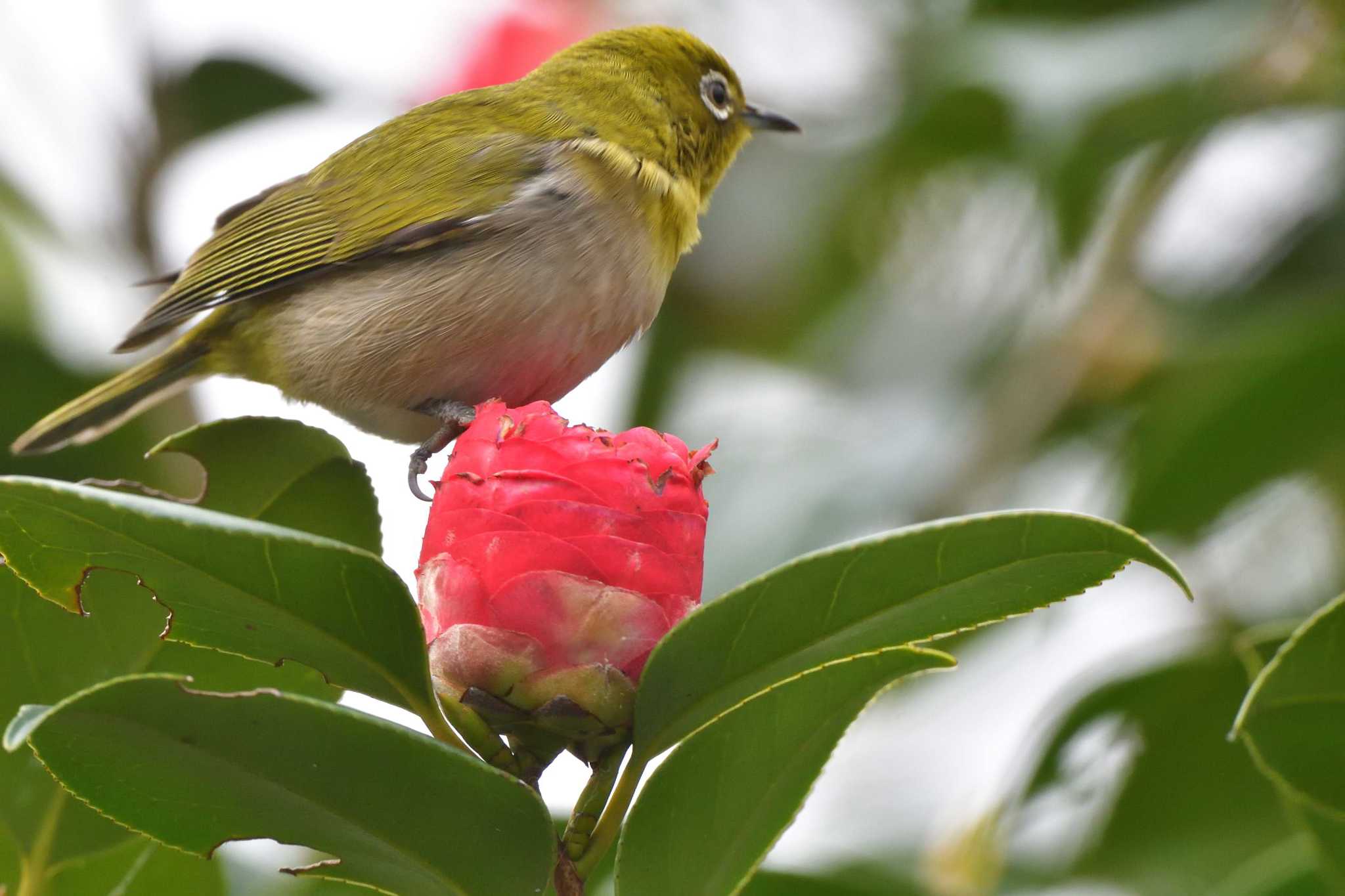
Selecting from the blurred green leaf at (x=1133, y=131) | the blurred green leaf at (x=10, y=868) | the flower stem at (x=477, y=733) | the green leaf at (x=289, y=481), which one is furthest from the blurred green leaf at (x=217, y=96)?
the flower stem at (x=477, y=733)

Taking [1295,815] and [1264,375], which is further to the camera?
[1264,375]

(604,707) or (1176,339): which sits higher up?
(1176,339)

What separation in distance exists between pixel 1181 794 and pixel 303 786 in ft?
6.44

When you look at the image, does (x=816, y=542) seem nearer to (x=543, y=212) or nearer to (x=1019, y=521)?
(x=543, y=212)

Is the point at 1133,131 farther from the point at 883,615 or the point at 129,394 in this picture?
the point at 883,615

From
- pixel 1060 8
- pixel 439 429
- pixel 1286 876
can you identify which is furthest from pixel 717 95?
pixel 1286 876

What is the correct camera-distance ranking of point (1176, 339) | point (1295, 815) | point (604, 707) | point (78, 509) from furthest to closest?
point (1176, 339) → point (1295, 815) → point (604, 707) → point (78, 509)

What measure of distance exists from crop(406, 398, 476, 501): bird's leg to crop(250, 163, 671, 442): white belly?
2 cm

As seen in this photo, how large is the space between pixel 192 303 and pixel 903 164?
2133 mm

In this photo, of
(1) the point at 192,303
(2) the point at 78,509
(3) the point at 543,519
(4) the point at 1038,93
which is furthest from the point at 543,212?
(2) the point at 78,509

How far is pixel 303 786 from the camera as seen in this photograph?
1.34 m

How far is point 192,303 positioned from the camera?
9.80 ft

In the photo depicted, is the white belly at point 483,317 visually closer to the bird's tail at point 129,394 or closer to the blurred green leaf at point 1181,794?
the bird's tail at point 129,394

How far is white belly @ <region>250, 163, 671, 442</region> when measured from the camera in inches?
112
